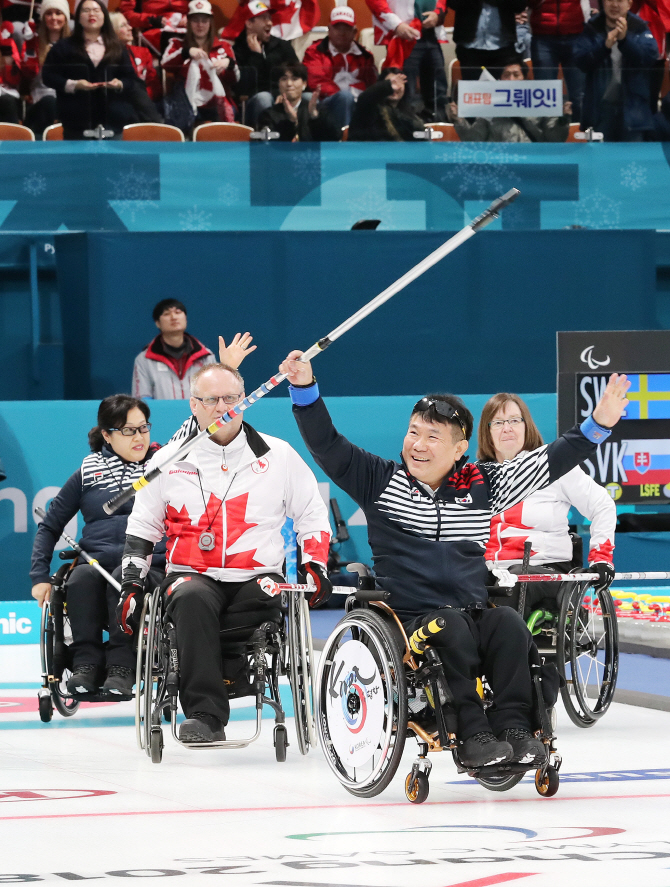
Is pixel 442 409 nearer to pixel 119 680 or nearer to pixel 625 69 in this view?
pixel 119 680

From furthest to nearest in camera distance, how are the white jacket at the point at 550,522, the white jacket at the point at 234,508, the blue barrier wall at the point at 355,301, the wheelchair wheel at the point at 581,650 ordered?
the blue barrier wall at the point at 355,301 < the white jacket at the point at 550,522 < the wheelchair wheel at the point at 581,650 < the white jacket at the point at 234,508

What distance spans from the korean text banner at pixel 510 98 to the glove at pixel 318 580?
5731mm

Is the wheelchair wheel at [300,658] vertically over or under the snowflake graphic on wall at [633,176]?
under

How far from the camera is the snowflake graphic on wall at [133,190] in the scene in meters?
9.57

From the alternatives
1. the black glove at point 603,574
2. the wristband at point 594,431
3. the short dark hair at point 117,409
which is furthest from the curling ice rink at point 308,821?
the short dark hair at point 117,409

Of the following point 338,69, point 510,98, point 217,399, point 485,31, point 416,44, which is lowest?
point 217,399

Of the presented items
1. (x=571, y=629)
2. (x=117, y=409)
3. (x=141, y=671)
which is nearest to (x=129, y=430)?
(x=117, y=409)

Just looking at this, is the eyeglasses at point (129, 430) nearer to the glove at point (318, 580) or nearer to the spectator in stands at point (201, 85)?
the glove at point (318, 580)

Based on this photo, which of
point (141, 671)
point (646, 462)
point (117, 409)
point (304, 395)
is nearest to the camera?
point (304, 395)

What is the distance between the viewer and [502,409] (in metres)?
5.46

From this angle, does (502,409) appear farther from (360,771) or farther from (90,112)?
(90,112)

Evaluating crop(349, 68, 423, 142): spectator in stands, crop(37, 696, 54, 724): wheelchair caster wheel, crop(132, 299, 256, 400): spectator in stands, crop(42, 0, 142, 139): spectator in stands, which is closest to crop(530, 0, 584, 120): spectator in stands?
crop(349, 68, 423, 142): spectator in stands

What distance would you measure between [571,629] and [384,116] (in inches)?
216

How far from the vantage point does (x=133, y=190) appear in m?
9.59
